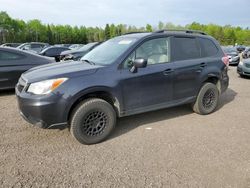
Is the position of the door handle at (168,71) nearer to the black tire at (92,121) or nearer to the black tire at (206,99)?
the black tire at (206,99)

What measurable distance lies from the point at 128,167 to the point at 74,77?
152 centimetres

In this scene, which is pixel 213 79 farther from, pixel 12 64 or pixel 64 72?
pixel 12 64

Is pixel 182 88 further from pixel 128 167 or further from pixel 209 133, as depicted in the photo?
pixel 128 167

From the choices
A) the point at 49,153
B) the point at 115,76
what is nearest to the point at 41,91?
the point at 49,153

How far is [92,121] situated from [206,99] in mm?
2725

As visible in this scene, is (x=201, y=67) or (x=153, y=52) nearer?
(x=153, y=52)

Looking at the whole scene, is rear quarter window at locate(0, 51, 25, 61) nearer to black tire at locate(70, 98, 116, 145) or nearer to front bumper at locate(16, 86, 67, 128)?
front bumper at locate(16, 86, 67, 128)

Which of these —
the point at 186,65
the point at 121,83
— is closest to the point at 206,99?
the point at 186,65

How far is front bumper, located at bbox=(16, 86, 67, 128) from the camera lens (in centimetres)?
332

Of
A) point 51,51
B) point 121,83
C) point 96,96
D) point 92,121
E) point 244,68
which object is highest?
point 51,51

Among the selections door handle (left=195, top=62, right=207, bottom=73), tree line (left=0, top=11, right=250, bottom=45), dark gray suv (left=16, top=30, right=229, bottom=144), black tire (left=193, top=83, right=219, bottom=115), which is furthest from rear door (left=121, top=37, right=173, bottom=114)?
tree line (left=0, top=11, right=250, bottom=45)

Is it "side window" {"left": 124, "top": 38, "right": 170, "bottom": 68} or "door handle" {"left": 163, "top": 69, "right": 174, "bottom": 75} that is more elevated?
"side window" {"left": 124, "top": 38, "right": 170, "bottom": 68}

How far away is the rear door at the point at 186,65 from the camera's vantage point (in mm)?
4488

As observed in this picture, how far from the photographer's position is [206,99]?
5.10 meters
